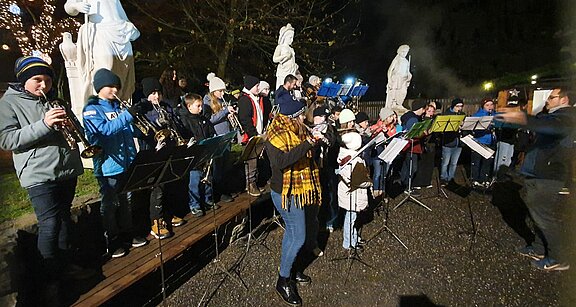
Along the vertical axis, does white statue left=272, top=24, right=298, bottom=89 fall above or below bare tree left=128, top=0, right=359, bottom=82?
below

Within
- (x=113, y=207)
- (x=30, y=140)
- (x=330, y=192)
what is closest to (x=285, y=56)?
(x=330, y=192)

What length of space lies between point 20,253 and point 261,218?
328cm

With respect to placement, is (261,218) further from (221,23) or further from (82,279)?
(221,23)

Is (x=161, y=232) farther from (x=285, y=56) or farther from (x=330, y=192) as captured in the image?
(x=285, y=56)

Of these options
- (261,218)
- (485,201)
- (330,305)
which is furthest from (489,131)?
(330,305)

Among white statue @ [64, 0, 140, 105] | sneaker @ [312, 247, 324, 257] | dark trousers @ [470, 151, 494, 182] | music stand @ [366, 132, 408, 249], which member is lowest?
sneaker @ [312, 247, 324, 257]

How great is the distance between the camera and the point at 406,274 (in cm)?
399

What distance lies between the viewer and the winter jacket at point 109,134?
11.3 ft

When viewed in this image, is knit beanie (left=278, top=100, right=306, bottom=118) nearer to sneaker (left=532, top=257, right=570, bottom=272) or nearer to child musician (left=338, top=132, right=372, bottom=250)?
child musician (left=338, top=132, right=372, bottom=250)

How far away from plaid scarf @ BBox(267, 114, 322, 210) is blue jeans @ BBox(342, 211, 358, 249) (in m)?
1.17

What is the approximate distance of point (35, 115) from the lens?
9.33 ft

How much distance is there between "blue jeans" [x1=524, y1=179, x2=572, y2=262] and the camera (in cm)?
392

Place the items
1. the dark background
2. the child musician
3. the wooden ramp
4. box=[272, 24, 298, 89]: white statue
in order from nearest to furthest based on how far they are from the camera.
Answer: the wooden ramp
the child musician
box=[272, 24, 298, 89]: white statue
the dark background

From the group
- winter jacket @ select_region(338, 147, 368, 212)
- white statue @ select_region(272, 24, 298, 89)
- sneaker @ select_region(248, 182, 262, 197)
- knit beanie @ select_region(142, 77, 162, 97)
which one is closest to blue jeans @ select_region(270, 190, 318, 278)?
winter jacket @ select_region(338, 147, 368, 212)
